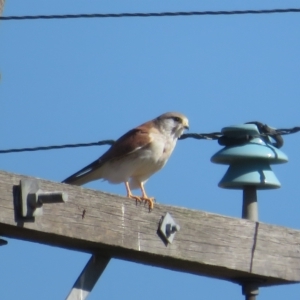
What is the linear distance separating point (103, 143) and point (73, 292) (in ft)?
6.23

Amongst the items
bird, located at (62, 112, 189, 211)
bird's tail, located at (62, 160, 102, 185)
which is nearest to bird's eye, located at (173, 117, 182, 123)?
bird, located at (62, 112, 189, 211)

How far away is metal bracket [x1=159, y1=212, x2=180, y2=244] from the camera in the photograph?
338 cm

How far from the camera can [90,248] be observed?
10.8 ft

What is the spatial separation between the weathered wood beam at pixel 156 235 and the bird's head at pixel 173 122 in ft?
9.06

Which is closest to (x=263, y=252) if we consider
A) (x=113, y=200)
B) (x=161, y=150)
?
(x=113, y=200)

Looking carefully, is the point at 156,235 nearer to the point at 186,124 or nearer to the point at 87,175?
the point at 87,175

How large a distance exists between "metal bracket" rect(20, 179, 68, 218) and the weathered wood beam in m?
0.03

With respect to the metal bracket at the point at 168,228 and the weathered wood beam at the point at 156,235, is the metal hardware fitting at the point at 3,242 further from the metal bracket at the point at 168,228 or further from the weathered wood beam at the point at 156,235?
the metal bracket at the point at 168,228

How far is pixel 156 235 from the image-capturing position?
3.37 metres

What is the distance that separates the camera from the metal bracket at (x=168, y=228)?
3.38 meters

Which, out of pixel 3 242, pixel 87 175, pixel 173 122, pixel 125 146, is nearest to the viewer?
pixel 3 242

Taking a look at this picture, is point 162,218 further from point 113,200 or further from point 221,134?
point 221,134

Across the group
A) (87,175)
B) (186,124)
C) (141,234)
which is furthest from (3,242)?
(186,124)

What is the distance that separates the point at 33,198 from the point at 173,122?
363cm
